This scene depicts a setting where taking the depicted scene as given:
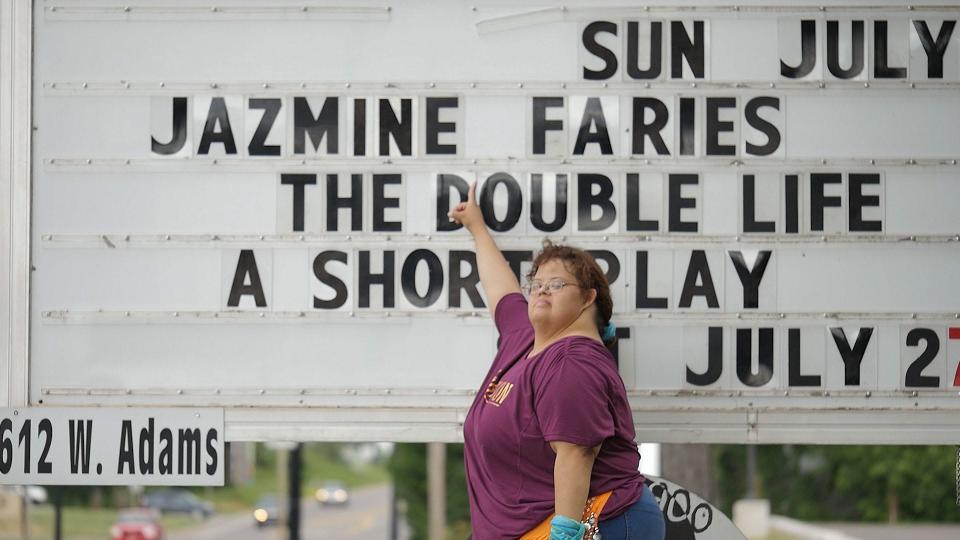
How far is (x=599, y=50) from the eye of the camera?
4.96m

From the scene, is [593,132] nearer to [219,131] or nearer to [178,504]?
[219,131]

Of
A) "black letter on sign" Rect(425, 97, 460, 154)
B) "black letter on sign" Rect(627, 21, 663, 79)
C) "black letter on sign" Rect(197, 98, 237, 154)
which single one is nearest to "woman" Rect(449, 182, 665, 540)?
"black letter on sign" Rect(425, 97, 460, 154)

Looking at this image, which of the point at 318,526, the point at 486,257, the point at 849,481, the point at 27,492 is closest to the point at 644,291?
A: the point at 486,257

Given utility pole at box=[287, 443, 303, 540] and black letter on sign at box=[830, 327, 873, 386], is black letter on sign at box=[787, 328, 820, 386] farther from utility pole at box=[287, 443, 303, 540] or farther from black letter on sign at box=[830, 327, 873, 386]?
utility pole at box=[287, 443, 303, 540]

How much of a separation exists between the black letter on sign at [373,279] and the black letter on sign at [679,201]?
3.90ft

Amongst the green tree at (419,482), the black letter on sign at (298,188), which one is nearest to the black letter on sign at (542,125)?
the black letter on sign at (298,188)

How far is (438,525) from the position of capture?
2175 centimetres

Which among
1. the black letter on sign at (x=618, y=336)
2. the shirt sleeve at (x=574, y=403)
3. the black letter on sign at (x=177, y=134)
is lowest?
the shirt sleeve at (x=574, y=403)

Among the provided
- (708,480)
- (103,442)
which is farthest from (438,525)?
(103,442)

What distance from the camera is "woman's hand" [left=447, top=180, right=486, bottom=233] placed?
16.0 feet

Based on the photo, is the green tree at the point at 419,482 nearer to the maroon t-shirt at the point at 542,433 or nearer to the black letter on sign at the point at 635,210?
the black letter on sign at the point at 635,210

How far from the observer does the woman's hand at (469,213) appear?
16.0 feet

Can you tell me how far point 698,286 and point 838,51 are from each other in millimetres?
1156

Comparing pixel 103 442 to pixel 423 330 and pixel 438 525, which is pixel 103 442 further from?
pixel 438 525
